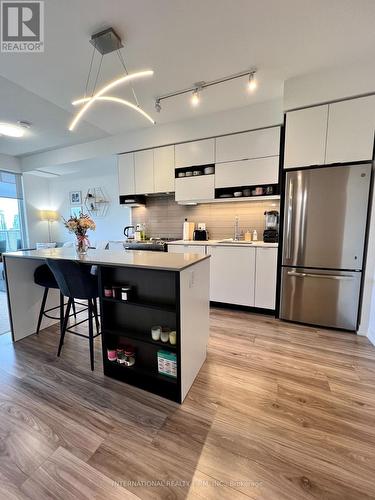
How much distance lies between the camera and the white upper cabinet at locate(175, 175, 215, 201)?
10.8 ft

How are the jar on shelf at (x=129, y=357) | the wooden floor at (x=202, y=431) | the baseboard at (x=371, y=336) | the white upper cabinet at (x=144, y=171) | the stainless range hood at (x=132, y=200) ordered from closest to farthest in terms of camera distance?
1. the wooden floor at (x=202, y=431)
2. the jar on shelf at (x=129, y=357)
3. the baseboard at (x=371, y=336)
4. the white upper cabinet at (x=144, y=171)
5. the stainless range hood at (x=132, y=200)

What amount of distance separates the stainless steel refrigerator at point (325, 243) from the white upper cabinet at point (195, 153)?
3.96 feet

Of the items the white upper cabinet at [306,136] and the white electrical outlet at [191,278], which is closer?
the white electrical outlet at [191,278]

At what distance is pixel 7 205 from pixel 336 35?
6.35m

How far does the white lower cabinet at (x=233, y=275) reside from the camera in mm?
2981

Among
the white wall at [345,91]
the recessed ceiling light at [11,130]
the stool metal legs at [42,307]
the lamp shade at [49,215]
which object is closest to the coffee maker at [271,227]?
the white wall at [345,91]

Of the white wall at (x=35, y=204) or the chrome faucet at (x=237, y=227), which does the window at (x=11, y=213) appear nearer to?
the white wall at (x=35, y=204)

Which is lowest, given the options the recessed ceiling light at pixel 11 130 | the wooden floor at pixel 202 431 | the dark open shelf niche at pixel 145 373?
the wooden floor at pixel 202 431

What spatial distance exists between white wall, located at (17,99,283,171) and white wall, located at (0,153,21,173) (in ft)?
2.81

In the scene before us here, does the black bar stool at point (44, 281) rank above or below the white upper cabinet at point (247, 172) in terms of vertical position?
below

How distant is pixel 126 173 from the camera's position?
3.91 meters

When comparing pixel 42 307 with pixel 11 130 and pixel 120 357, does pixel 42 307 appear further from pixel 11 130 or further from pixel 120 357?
pixel 11 130

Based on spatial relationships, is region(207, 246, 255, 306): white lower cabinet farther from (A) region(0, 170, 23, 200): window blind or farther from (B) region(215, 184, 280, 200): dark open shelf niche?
(A) region(0, 170, 23, 200): window blind

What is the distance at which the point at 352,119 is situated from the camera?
7.55ft
